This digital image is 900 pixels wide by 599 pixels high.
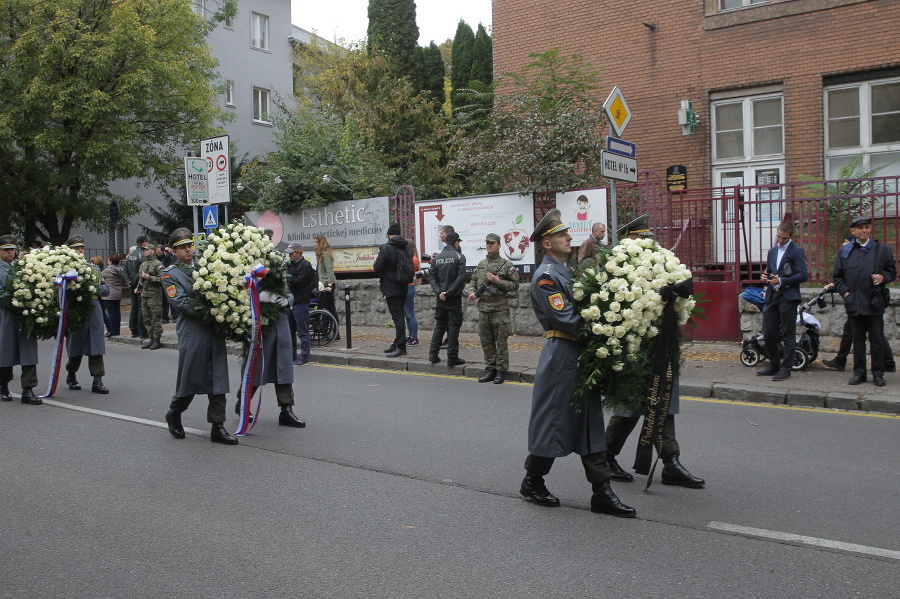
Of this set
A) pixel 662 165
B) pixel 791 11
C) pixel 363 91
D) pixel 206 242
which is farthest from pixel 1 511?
pixel 363 91

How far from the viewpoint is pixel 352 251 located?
58.3ft

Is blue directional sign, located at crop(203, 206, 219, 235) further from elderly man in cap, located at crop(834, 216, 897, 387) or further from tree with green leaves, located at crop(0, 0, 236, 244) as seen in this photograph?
elderly man in cap, located at crop(834, 216, 897, 387)

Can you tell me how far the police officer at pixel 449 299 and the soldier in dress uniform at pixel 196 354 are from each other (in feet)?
15.3

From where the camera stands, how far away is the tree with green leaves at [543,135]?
15.3 metres

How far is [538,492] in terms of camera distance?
5.64 metres

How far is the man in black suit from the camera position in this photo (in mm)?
9961

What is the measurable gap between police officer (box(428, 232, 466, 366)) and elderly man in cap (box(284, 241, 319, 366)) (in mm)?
2029

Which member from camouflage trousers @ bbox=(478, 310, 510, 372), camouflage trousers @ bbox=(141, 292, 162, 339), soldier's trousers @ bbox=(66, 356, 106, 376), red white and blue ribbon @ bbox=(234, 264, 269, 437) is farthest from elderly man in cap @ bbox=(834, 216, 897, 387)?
camouflage trousers @ bbox=(141, 292, 162, 339)

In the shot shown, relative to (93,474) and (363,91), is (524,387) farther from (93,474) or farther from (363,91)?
(363,91)

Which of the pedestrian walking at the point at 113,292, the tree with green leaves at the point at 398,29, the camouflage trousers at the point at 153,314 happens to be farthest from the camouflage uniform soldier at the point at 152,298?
the tree with green leaves at the point at 398,29

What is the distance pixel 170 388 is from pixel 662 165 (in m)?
11.2

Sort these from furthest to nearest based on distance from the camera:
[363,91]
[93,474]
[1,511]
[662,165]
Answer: [363,91] → [662,165] → [93,474] → [1,511]

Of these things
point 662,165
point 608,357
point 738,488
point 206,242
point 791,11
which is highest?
point 791,11

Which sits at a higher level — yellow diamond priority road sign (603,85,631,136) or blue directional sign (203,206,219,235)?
yellow diamond priority road sign (603,85,631,136)
